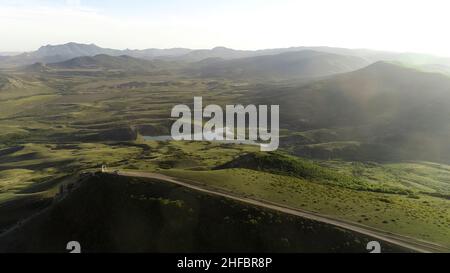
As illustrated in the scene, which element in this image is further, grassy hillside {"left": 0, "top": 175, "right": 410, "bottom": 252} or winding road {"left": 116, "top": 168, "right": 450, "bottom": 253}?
grassy hillside {"left": 0, "top": 175, "right": 410, "bottom": 252}

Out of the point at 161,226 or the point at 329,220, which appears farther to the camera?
the point at 161,226

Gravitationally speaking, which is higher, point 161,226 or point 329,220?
point 329,220

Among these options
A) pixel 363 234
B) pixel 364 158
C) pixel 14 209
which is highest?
pixel 363 234

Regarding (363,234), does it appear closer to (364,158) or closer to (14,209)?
(14,209)

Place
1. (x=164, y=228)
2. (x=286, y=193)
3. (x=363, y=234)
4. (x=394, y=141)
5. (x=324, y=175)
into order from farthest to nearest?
(x=394, y=141), (x=324, y=175), (x=286, y=193), (x=164, y=228), (x=363, y=234)

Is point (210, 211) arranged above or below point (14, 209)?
above

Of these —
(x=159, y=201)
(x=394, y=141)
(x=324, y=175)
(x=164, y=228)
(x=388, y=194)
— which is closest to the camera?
(x=164, y=228)

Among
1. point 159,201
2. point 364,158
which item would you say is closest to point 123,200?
point 159,201

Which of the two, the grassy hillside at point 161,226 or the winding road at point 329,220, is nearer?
the winding road at point 329,220
